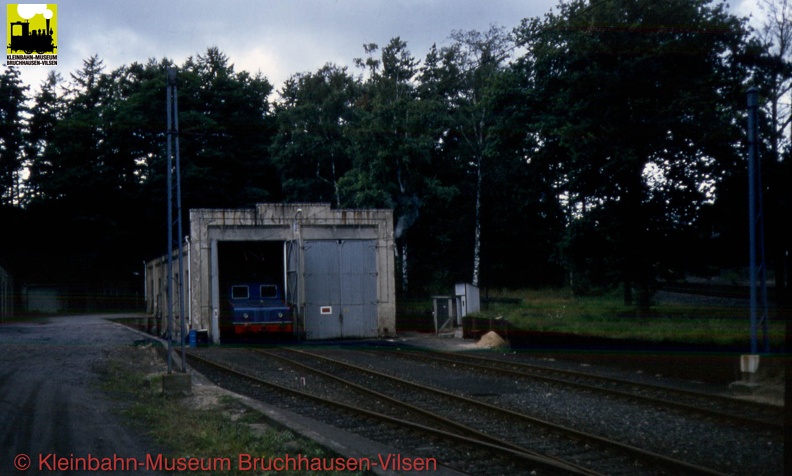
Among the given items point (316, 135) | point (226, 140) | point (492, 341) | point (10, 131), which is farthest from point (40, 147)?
point (492, 341)

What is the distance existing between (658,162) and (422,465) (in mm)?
20285

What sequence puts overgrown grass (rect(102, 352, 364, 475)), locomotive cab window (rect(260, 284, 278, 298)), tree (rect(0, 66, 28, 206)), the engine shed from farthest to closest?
tree (rect(0, 66, 28, 206)) < locomotive cab window (rect(260, 284, 278, 298)) < the engine shed < overgrown grass (rect(102, 352, 364, 475))

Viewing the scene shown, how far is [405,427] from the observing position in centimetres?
1130

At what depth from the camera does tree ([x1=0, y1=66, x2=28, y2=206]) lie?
55.4m

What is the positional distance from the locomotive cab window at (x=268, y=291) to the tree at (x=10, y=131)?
34.0m

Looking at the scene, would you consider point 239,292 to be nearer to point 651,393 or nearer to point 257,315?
point 257,315

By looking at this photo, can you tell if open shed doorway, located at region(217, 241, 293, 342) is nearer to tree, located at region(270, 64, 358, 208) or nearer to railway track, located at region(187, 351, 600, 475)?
tree, located at region(270, 64, 358, 208)

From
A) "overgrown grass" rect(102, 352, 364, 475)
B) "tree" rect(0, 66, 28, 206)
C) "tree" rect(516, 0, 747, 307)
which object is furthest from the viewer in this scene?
"tree" rect(0, 66, 28, 206)

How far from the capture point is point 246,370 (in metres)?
20.4

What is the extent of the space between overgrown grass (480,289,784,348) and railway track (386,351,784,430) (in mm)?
2996

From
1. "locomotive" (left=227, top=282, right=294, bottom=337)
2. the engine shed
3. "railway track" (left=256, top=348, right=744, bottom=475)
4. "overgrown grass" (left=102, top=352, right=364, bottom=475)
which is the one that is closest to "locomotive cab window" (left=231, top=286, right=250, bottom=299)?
"locomotive" (left=227, top=282, right=294, bottom=337)

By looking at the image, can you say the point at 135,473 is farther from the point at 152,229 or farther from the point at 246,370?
the point at 152,229


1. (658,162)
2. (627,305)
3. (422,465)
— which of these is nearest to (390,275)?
(627,305)

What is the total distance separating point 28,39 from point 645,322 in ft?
59.2
